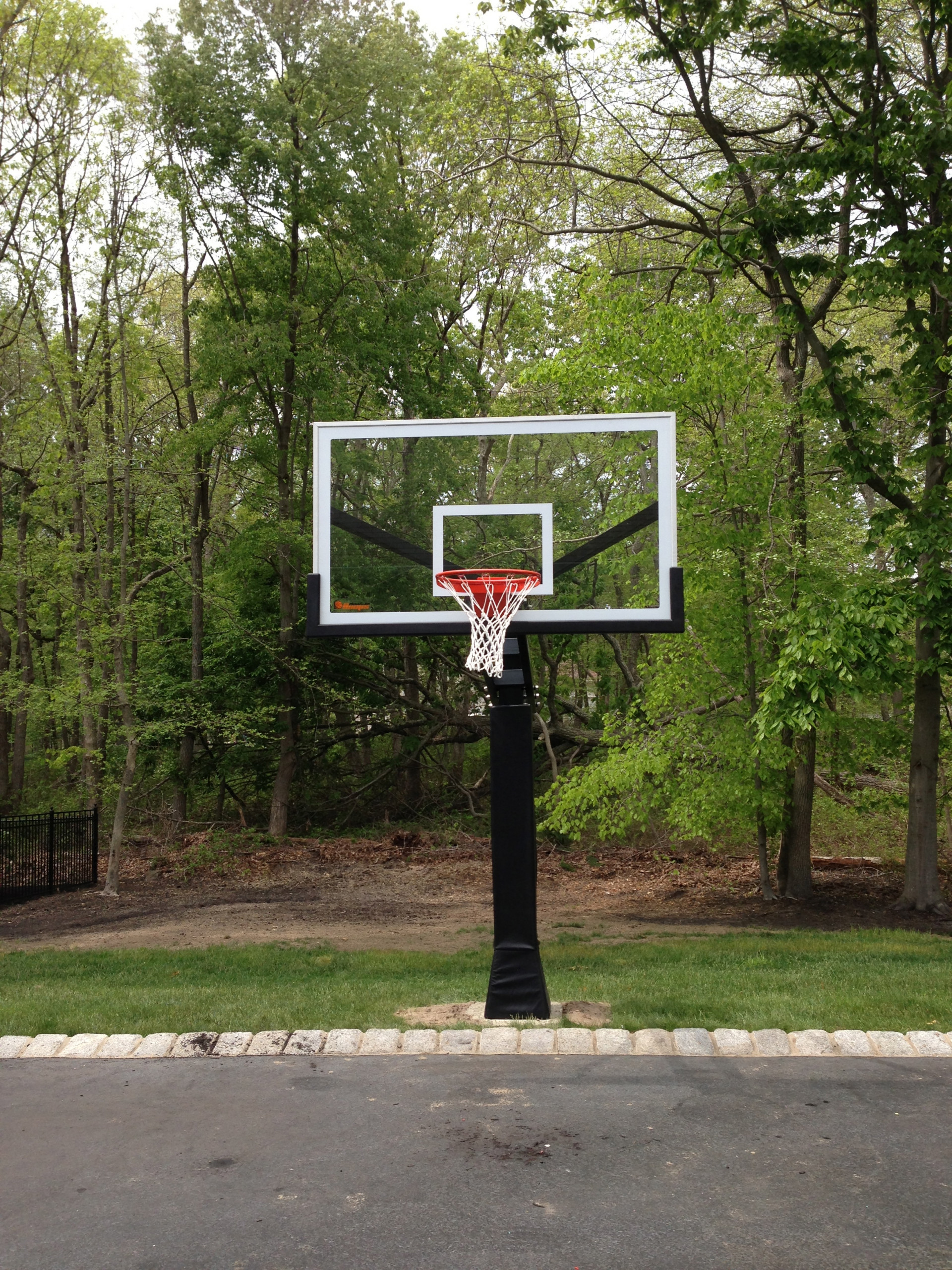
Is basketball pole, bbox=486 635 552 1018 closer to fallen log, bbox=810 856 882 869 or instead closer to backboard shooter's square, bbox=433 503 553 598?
backboard shooter's square, bbox=433 503 553 598

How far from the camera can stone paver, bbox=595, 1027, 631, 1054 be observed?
6.91 meters

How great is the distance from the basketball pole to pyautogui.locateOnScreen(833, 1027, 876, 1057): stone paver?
193 cm

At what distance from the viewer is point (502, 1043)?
7016mm

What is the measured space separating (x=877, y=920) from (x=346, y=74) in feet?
54.4

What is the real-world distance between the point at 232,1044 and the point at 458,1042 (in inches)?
58.5

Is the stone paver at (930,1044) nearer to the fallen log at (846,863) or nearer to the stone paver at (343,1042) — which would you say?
the stone paver at (343,1042)

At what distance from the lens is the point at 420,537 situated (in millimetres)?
8453

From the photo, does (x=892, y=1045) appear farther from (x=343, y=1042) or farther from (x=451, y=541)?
(x=451, y=541)

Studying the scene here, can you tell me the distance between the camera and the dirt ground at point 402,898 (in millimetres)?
13086

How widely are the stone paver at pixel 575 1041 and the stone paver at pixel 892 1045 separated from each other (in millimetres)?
1781

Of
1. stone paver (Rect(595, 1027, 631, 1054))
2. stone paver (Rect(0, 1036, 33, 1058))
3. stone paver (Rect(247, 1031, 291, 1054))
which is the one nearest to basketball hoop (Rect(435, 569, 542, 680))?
stone paver (Rect(595, 1027, 631, 1054))

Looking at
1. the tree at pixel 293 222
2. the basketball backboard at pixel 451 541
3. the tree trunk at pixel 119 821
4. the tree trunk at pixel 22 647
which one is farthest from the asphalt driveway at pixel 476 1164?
the tree at pixel 293 222

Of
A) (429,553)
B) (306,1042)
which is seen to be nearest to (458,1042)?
(306,1042)

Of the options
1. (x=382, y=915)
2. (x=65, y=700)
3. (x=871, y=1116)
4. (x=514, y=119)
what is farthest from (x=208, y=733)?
(x=871, y=1116)
